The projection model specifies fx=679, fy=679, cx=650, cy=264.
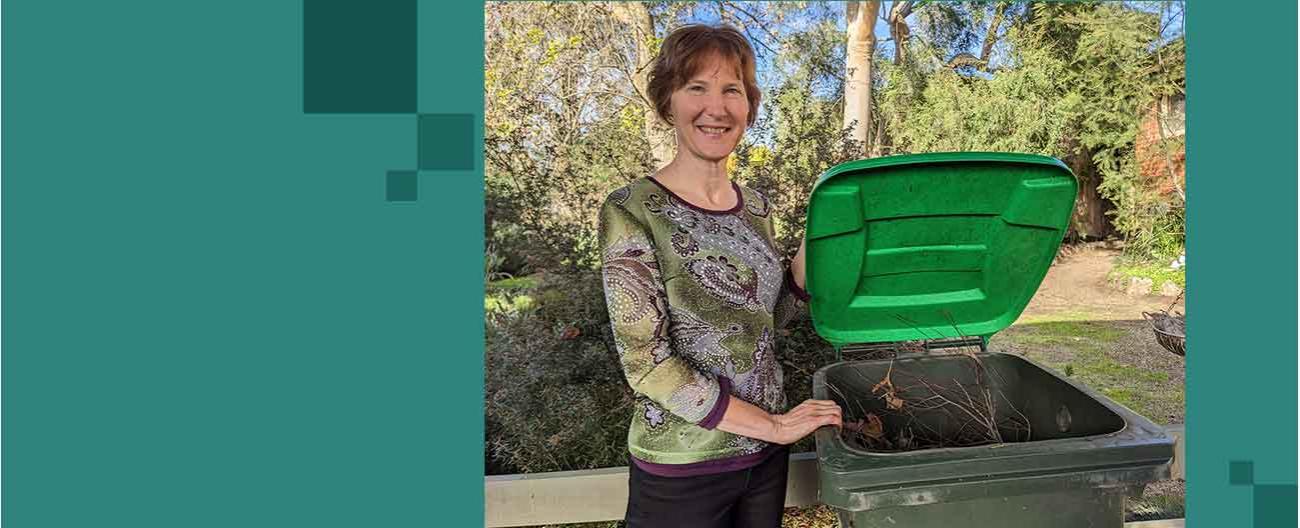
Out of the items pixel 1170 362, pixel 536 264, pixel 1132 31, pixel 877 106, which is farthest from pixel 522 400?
pixel 1132 31

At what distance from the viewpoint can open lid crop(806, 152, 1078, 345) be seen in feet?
5.49

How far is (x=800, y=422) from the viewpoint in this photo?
5.00 feet

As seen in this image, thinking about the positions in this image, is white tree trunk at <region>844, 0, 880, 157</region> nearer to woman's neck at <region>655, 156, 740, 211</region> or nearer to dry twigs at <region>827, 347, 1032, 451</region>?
dry twigs at <region>827, 347, 1032, 451</region>

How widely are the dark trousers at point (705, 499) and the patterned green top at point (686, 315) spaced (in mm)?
53

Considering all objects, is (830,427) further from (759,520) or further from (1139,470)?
(1139,470)

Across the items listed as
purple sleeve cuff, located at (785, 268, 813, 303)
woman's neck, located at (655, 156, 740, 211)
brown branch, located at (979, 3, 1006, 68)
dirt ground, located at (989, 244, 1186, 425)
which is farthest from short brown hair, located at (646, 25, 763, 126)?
dirt ground, located at (989, 244, 1186, 425)

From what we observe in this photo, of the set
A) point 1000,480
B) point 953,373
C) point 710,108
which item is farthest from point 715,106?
point 953,373

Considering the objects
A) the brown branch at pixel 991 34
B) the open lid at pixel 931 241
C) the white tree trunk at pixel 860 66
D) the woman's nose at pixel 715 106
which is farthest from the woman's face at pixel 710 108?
the brown branch at pixel 991 34

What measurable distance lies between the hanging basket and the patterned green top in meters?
2.90

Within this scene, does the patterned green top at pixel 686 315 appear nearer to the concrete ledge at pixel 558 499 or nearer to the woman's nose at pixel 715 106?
the woman's nose at pixel 715 106

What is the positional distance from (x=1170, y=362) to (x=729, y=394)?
125 inches

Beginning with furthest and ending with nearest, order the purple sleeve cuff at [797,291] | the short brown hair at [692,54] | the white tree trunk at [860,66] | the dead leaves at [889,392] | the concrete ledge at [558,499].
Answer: the white tree trunk at [860,66], the concrete ledge at [558,499], the dead leaves at [889,392], the purple sleeve cuff at [797,291], the short brown hair at [692,54]

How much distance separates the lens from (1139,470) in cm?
140

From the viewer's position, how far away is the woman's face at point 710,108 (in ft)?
5.19
